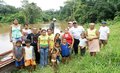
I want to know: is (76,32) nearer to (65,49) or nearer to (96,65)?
(65,49)

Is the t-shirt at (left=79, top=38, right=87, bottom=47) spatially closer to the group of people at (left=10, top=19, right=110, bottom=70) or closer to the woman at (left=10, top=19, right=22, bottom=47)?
the group of people at (left=10, top=19, right=110, bottom=70)

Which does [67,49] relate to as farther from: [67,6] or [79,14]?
[67,6]

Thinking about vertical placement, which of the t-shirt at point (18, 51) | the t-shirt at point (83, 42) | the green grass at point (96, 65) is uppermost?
the t-shirt at point (83, 42)

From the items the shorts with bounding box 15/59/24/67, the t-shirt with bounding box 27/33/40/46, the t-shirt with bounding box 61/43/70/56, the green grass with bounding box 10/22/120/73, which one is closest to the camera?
the green grass with bounding box 10/22/120/73

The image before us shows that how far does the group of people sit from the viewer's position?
1013 cm

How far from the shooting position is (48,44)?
10.6 m

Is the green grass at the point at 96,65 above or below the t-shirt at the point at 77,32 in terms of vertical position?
below

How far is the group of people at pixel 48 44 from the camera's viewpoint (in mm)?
10132

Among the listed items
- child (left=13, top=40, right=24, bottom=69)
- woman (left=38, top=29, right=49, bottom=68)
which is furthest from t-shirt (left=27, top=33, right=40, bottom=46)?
child (left=13, top=40, right=24, bottom=69)

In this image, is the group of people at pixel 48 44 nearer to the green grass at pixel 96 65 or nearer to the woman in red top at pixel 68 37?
the woman in red top at pixel 68 37

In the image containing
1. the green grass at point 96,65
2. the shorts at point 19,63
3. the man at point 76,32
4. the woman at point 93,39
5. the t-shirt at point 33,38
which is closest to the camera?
the green grass at point 96,65

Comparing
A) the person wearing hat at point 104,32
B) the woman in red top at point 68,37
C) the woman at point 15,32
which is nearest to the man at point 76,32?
the woman in red top at point 68,37

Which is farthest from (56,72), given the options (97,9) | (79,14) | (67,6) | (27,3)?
(67,6)

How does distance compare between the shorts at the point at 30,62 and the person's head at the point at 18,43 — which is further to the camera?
the shorts at the point at 30,62
